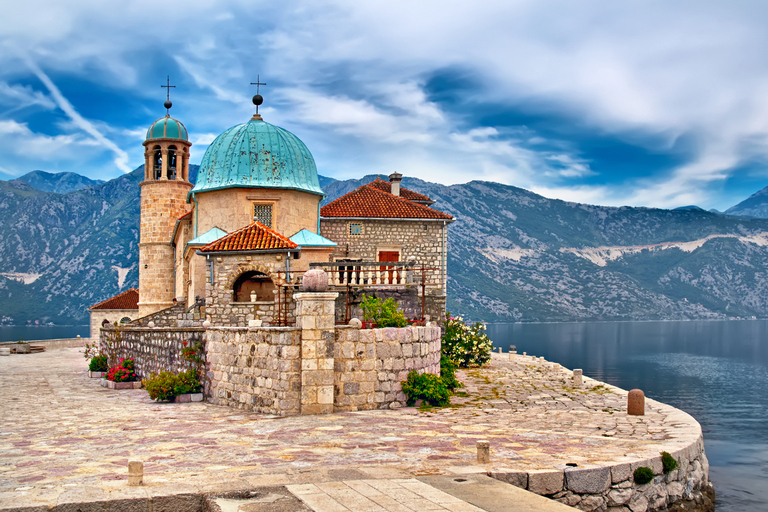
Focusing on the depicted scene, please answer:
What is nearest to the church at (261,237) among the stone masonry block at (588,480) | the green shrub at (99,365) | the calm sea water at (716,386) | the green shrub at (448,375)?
the green shrub at (448,375)

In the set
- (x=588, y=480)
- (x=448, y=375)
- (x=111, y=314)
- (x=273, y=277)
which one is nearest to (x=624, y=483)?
(x=588, y=480)

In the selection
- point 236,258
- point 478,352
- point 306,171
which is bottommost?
point 478,352

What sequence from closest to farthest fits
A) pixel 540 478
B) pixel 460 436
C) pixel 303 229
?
pixel 540 478 → pixel 460 436 → pixel 303 229

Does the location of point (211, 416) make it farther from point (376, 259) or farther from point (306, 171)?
point (376, 259)

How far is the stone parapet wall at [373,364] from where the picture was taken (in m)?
15.3

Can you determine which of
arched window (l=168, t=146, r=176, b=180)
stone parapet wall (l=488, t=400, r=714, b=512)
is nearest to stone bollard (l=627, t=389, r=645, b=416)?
stone parapet wall (l=488, t=400, r=714, b=512)

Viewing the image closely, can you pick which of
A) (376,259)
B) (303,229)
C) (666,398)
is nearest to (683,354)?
(666,398)

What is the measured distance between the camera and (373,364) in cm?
1565

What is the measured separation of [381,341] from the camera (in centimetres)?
1580

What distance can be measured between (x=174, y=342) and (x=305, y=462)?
33.7 ft

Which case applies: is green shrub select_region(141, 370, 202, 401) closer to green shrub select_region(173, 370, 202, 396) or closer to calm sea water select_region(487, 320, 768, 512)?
green shrub select_region(173, 370, 202, 396)

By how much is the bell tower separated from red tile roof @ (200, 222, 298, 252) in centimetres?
1551

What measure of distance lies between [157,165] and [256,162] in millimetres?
11905

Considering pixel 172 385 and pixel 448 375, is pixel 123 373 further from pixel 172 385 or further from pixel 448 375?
pixel 448 375
